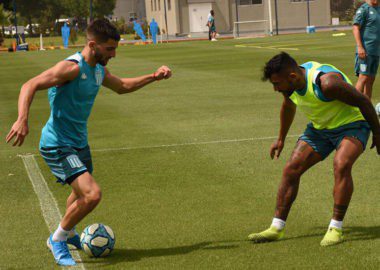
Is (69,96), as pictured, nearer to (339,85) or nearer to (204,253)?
(204,253)

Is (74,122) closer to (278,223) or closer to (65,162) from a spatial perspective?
(65,162)

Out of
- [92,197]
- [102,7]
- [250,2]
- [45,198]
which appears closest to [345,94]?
[92,197]

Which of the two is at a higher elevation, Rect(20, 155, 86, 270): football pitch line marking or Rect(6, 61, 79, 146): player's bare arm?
Rect(6, 61, 79, 146): player's bare arm

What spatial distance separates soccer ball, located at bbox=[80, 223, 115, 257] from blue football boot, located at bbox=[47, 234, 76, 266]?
0.67ft

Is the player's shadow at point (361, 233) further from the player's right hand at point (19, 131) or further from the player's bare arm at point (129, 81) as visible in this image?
the player's right hand at point (19, 131)

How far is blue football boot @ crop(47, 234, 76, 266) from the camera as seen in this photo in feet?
21.9

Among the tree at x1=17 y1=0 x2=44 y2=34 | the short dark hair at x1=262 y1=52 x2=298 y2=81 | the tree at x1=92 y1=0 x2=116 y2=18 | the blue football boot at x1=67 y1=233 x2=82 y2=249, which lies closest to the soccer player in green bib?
the short dark hair at x1=262 y1=52 x2=298 y2=81

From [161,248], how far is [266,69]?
1809 mm

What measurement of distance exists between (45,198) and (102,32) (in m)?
3.20

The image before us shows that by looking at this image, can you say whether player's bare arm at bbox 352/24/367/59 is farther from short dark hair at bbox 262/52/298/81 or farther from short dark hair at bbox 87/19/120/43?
short dark hair at bbox 87/19/120/43

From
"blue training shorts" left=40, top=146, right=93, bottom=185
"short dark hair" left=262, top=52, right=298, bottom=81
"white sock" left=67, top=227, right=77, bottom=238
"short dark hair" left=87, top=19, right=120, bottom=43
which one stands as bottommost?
"white sock" left=67, top=227, right=77, bottom=238

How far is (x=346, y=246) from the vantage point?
22.4 feet

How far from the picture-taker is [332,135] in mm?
7078

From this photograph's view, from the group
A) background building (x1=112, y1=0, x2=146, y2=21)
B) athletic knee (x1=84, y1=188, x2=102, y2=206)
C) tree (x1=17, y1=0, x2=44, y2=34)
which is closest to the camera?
athletic knee (x1=84, y1=188, x2=102, y2=206)
